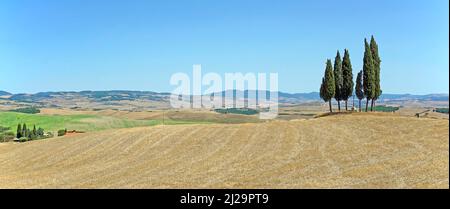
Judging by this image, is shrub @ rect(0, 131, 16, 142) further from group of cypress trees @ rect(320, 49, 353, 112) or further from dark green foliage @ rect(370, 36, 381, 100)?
dark green foliage @ rect(370, 36, 381, 100)

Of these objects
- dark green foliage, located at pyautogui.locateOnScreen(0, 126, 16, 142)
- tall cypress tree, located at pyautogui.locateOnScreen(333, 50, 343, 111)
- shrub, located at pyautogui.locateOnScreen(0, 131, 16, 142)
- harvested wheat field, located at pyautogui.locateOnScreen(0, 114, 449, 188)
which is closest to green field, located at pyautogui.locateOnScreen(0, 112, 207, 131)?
dark green foliage, located at pyautogui.locateOnScreen(0, 126, 16, 142)

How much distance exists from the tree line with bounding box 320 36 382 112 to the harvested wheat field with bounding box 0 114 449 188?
13.8 meters

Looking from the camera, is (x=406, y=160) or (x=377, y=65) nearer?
(x=406, y=160)

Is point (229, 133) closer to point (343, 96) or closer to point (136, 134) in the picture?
point (136, 134)

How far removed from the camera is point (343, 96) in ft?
182

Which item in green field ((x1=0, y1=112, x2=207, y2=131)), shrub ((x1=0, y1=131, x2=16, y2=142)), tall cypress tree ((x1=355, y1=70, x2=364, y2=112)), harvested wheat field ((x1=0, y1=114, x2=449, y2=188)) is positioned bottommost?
shrub ((x1=0, y1=131, x2=16, y2=142))

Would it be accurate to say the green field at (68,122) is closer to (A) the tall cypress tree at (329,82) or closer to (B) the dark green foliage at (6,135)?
(B) the dark green foliage at (6,135)

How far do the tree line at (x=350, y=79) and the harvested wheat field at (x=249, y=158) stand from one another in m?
13.8

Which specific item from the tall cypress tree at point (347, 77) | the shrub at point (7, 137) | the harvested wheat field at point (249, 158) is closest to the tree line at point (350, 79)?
the tall cypress tree at point (347, 77)

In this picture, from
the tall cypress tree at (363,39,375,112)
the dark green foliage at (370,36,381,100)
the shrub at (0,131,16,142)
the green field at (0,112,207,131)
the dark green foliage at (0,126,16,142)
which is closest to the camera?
the tall cypress tree at (363,39,375,112)

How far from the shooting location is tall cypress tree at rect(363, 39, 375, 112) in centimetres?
5119

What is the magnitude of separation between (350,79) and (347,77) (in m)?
0.46
